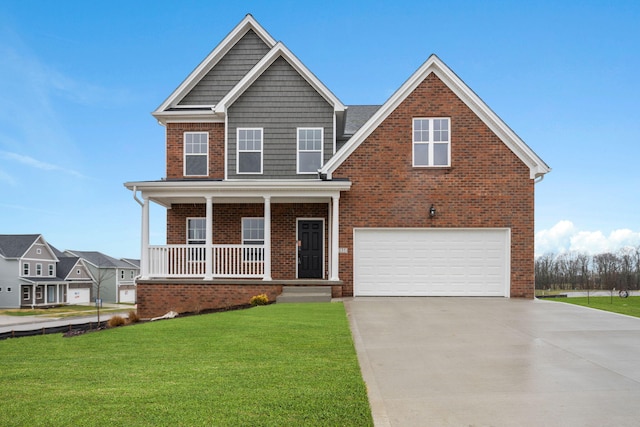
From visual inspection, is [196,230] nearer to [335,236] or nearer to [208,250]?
[208,250]

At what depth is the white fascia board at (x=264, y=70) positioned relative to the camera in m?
17.1

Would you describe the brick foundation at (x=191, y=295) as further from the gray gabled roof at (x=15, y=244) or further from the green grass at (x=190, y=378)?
the gray gabled roof at (x=15, y=244)

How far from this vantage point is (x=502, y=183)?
51.1 ft

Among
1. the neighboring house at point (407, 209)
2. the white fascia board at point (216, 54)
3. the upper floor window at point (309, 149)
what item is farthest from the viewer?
the white fascia board at point (216, 54)

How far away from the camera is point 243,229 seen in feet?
57.0

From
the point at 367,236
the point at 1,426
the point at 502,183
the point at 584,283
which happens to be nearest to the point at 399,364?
the point at 1,426

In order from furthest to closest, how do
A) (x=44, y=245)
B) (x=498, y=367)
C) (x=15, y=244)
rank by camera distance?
(x=44, y=245) → (x=15, y=244) → (x=498, y=367)

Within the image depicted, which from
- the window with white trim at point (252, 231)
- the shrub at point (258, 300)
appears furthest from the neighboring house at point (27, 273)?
the shrub at point (258, 300)

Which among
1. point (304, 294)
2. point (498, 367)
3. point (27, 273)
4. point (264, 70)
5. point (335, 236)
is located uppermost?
point (264, 70)

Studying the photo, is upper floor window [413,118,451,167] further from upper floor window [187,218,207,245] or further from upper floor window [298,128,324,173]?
upper floor window [187,218,207,245]

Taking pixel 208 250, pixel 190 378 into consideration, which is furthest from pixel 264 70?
pixel 190 378

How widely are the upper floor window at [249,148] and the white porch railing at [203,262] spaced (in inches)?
122

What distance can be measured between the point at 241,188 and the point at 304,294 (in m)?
3.79

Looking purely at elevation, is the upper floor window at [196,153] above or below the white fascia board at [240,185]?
above
